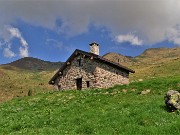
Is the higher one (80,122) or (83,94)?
(83,94)

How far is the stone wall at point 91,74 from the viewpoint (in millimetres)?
52438

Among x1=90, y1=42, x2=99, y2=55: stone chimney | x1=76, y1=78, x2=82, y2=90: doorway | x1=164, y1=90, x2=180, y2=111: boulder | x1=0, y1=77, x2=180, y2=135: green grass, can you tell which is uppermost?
x1=90, y1=42, x2=99, y2=55: stone chimney

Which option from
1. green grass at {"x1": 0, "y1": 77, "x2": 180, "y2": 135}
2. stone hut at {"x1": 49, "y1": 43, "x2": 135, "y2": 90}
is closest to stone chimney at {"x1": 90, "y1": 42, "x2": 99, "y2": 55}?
stone hut at {"x1": 49, "y1": 43, "x2": 135, "y2": 90}

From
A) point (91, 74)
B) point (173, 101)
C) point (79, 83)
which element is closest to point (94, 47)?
point (91, 74)

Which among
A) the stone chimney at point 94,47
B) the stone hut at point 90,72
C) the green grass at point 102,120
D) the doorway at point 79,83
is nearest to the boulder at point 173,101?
the green grass at point 102,120

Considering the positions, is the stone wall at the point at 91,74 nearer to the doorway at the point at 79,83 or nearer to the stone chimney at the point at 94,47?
the doorway at the point at 79,83

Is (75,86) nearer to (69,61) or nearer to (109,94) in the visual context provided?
(69,61)

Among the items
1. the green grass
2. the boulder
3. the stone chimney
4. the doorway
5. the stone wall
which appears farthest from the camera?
the stone chimney

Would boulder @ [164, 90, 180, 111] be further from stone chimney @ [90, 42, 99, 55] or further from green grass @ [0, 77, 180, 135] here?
stone chimney @ [90, 42, 99, 55]

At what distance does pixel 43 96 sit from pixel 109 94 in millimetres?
9917

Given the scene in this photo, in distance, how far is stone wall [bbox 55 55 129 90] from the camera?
52.4 metres

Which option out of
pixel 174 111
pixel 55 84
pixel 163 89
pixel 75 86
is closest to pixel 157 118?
pixel 174 111

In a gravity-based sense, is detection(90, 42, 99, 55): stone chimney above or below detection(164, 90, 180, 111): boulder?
above

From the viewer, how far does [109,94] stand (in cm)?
3891
